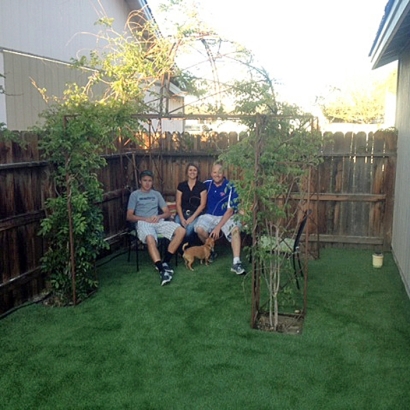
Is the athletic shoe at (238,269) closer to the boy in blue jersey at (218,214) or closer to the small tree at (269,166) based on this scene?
the boy in blue jersey at (218,214)

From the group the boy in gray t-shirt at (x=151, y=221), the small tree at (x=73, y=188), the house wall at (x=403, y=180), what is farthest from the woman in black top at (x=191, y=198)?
the house wall at (x=403, y=180)

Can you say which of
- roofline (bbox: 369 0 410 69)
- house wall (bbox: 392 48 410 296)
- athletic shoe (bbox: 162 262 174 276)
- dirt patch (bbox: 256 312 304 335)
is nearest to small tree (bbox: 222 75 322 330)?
dirt patch (bbox: 256 312 304 335)

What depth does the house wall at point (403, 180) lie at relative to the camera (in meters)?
4.84

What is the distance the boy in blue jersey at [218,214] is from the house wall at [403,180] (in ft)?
5.86

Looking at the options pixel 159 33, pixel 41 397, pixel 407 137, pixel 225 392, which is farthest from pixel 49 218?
pixel 407 137

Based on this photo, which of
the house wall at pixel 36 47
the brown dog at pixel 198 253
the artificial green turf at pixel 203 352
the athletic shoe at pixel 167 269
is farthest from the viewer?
the brown dog at pixel 198 253

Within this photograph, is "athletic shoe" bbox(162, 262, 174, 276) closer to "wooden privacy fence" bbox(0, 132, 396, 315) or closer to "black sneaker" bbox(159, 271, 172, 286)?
"black sneaker" bbox(159, 271, 172, 286)

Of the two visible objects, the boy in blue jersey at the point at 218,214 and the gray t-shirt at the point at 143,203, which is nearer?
the boy in blue jersey at the point at 218,214

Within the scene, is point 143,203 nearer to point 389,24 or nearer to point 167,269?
point 167,269

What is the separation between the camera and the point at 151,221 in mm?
5738

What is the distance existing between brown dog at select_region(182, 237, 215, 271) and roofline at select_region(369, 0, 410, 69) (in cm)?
284

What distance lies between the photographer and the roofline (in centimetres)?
347

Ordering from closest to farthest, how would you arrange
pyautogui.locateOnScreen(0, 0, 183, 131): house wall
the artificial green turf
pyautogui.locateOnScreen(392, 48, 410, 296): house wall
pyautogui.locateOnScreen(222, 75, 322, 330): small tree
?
the artificial green turf
pyautogui.locateOnScreen(222, 75, 322, 330): small tree
pyautogui.locateOnScreen(392, 48, 410, 296): house wall
pyautogui.locateOnScreen(0, 0, 183, 131): house wall

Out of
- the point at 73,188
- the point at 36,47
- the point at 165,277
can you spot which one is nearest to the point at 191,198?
the point at 165,277
